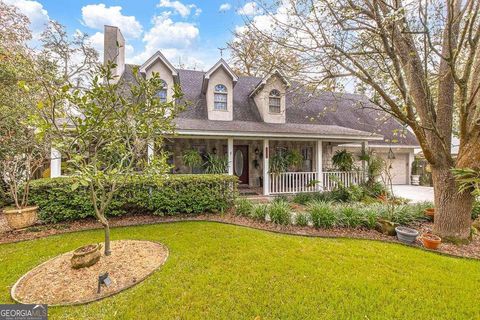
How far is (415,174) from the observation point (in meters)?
16.3

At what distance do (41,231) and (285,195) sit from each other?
8.48 metres

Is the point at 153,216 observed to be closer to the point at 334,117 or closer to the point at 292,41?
the point at 292,41

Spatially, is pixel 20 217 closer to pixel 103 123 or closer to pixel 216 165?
pixel 103 123

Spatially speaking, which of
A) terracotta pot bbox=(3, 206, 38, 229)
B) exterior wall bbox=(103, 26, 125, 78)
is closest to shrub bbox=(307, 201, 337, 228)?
terracotta pot bbox=(3, 206, 38, 229)

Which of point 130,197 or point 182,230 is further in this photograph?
point 130,197

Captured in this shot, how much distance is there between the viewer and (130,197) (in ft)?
22.5

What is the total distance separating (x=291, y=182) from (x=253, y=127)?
10.2 feet

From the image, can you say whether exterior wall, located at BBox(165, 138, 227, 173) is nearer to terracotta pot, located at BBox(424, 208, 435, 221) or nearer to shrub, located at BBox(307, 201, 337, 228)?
shrub, located at BBox(307, 201, 337, 228)

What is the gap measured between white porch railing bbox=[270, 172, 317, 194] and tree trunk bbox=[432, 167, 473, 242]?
198 inches

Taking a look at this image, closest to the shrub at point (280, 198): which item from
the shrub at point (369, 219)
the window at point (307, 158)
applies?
the shrub at point (369, 219)

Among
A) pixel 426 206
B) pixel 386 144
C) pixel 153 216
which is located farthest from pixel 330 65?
pixel 386 144

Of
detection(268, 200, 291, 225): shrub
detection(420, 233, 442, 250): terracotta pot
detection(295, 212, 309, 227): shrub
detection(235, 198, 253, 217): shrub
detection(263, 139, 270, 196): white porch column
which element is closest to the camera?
detection(420, 233, 442, 250): terracotta pot

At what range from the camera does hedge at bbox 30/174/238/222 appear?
20.9 feet

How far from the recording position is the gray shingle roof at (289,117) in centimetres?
986
